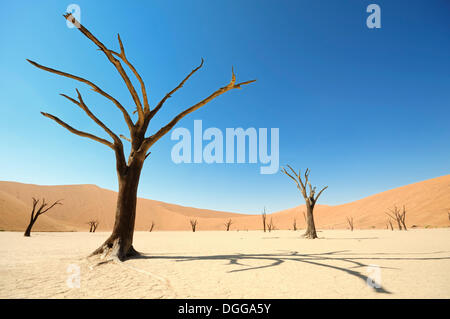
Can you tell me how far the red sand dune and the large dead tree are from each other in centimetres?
3465

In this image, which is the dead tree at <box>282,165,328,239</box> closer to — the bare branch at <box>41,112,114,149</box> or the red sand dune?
the bare branch at <box>41,112,114,149</box>

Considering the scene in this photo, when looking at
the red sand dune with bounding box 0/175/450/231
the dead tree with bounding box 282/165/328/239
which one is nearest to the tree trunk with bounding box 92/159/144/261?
the dead tree with bounding box 282/165/328/239

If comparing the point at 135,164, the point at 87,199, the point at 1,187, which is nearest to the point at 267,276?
the point at 135,164

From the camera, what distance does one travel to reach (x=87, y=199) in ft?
Result: 224

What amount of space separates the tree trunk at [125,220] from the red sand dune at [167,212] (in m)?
34.7

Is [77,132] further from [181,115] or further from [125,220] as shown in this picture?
[181,115]

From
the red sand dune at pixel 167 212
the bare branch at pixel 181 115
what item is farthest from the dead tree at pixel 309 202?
the red sand dune at pixel 167 212

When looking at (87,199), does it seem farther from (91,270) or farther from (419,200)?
(419,200)

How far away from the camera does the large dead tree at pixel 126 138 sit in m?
6.59

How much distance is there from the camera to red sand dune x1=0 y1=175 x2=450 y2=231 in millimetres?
35156

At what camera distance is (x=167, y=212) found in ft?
254

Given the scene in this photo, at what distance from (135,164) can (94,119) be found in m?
2.17

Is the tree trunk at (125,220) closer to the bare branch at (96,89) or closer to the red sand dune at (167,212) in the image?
the bare branch at (96,89)

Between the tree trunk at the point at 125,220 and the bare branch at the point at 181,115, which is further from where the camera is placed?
the bare branch at the point at 181,115
